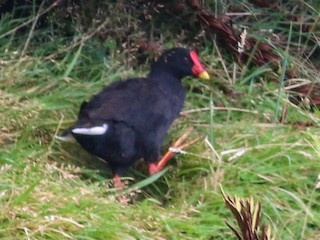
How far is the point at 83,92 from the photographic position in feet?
16.4

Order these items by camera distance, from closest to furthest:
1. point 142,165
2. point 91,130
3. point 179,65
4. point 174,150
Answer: point 91,130, point 174,150, point 142,165, point 179,65

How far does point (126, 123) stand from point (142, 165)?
0.45 m

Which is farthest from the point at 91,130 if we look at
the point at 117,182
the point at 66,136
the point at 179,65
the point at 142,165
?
the point at 179,65

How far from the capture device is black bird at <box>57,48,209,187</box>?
429 cm

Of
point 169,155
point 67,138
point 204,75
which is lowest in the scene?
point 169,155

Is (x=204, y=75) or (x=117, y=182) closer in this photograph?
(x=117, y=182)

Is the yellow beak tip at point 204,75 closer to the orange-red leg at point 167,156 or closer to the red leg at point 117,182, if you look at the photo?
the orange-red leg at point 167,156

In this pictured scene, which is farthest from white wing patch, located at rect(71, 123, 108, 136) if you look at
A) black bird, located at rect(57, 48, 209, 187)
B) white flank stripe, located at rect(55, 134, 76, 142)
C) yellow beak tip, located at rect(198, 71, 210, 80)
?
yellow beak tip, located at rect(198, 71, 210, 80)

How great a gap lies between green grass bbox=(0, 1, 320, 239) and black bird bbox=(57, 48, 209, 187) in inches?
4.5

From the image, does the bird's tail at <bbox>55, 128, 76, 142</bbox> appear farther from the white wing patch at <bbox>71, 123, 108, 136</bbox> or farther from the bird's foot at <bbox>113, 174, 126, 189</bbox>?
the bird's foot at <bbox>113, 174, 126, 189</bbox>

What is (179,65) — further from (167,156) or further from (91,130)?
(91,130)

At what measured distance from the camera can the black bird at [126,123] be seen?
4.29m

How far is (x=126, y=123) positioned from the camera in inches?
171

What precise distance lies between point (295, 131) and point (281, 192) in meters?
0.63
